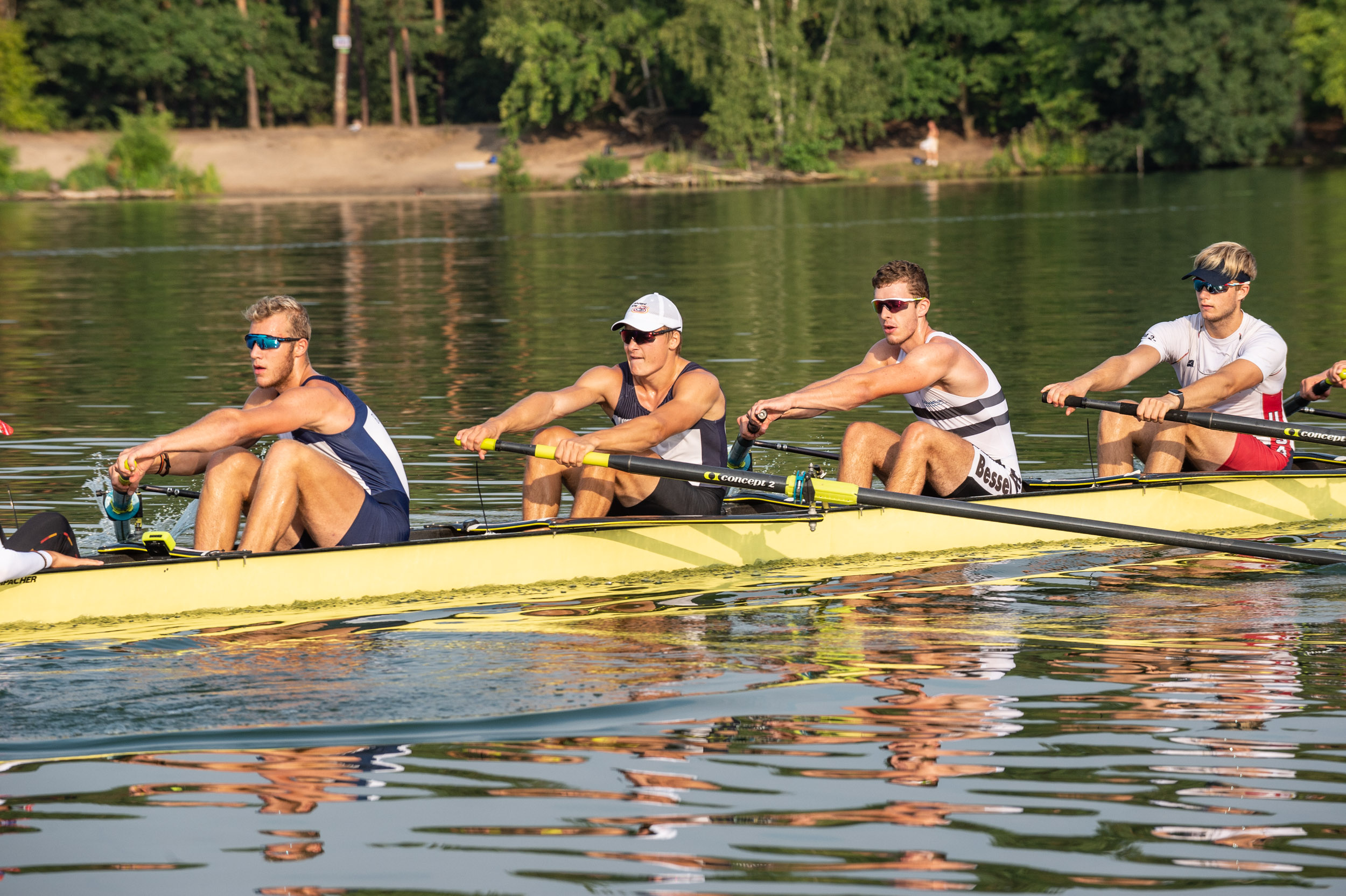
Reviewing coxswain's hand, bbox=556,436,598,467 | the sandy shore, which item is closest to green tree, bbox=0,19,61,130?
the sandy shore

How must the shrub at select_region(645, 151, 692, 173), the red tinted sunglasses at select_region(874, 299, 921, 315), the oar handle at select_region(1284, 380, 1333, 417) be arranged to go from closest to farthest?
the red tinted sunglasses at select_region(874, 299, 921, 315) < the oar handle at select_region(1284, 380, 1333, 417) < the shrub at select_region(645, 151, 692, 173)

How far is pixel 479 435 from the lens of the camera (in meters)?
8.02

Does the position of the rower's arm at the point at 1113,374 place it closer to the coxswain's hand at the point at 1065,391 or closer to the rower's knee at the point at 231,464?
the coxswain's hand at the point at 1065,391

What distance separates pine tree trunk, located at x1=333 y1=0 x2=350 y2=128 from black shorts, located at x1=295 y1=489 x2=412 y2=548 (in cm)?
6235

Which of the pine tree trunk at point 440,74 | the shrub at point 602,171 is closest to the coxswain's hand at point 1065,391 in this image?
the shrub at point 602,171

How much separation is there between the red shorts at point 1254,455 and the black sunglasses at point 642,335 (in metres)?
4.02

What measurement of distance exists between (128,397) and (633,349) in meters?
8.77

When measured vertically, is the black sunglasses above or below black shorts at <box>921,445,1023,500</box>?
above

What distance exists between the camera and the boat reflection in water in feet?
15.0

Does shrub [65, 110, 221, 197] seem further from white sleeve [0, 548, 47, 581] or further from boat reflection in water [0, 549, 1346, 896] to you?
boat reflection in water [0, 549, 1346, 896]

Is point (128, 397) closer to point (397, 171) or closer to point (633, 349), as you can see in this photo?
point (633, 349)

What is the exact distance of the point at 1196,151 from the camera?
6003 centimetres

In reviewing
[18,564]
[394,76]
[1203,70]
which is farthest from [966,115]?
[18,564]

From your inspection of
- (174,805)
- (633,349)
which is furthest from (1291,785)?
(633,349)
